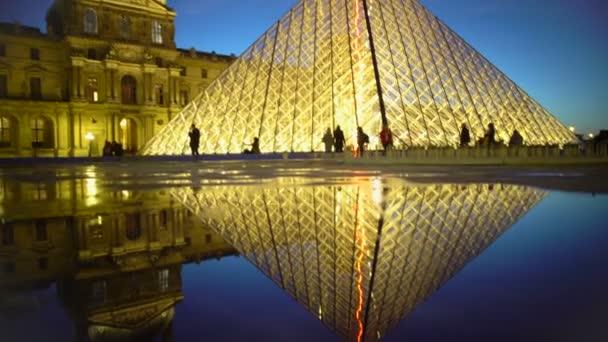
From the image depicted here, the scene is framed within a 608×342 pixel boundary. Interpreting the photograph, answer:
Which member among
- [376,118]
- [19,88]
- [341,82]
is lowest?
[376,118]

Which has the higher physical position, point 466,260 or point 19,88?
point 19,88

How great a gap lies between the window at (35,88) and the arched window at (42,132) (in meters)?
1.92

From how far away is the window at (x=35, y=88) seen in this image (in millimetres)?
40094

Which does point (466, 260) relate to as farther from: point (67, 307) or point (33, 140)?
point (33, 140)

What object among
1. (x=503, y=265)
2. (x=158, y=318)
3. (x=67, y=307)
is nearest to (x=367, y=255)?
(x=503, y=265)

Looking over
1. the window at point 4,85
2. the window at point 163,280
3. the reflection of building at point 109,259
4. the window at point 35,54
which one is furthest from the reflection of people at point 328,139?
the window at point 35,54

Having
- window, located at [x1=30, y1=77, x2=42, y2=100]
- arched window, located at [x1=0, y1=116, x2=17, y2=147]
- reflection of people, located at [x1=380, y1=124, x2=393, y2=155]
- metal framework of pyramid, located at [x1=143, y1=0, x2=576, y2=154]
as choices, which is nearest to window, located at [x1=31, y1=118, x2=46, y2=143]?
arched window, located at [x1=0, y1=116, x2=17, y2=147]

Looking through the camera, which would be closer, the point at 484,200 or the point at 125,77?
the point at 484,200

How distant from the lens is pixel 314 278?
5.76 feet

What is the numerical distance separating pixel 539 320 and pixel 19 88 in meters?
45.7

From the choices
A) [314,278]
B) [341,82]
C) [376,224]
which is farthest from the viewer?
[341,82]

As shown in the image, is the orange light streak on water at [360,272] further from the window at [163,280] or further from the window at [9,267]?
the window at [9,267]

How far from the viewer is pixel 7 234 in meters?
2.80

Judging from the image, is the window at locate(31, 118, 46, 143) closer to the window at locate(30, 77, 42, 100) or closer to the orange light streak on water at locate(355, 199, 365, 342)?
the window at locate(30, 77, 42, 100)
